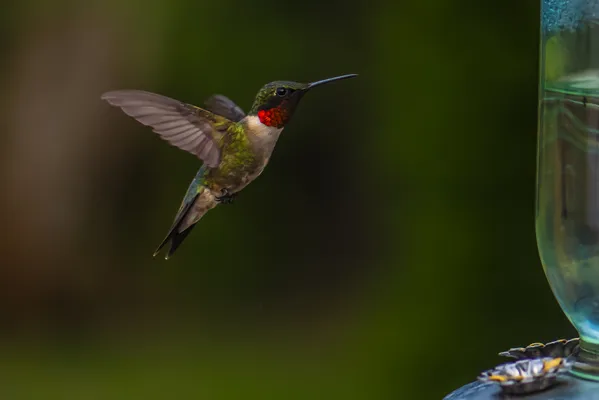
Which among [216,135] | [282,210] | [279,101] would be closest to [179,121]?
[216,135]

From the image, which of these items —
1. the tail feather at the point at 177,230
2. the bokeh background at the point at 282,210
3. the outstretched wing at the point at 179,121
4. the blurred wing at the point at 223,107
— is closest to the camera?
the outstretched wing at the point at 179,121

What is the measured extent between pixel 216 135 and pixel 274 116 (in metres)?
0.17

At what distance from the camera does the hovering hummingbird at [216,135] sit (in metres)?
1.72

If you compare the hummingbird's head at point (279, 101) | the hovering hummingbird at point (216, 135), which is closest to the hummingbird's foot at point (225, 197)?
the hovering hummingbird at point (216, 135)

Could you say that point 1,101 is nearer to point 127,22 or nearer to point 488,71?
point 127,22

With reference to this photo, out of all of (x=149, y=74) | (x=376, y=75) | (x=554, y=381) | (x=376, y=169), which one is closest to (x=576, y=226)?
(x=554, y=381)

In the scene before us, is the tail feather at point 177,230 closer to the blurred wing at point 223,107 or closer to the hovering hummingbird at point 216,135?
the hovering hummingbird at point 216,135

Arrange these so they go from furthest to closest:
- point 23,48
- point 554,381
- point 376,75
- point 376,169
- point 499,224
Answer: point 23,48
point 376,169
point 376,75
point 499,224
point 554,381

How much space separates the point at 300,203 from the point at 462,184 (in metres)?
1.93

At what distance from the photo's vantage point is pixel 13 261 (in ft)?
20.5

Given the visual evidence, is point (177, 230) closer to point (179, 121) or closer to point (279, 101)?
point (179, 121)

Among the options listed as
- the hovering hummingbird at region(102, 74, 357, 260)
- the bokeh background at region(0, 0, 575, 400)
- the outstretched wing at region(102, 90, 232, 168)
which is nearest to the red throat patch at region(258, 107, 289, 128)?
the hovering hummingbird at region(102, 74, 357, 260)

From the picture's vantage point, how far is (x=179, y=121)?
181 centimetres

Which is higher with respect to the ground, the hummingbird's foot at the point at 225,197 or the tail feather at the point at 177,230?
the hummingbird's foot at the point at 225,197
